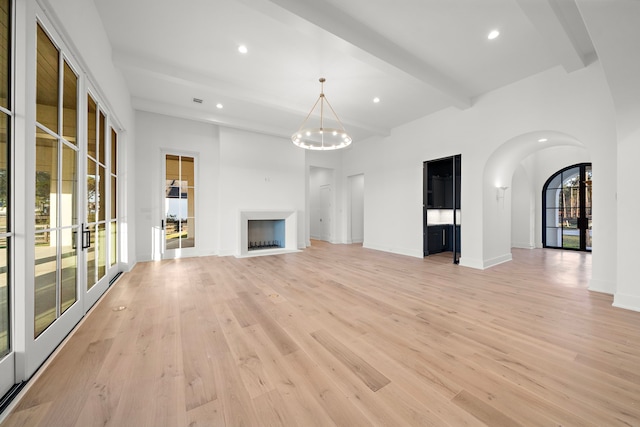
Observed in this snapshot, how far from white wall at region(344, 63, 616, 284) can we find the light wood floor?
177cm

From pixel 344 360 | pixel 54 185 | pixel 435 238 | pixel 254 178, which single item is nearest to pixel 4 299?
pixel 54 185

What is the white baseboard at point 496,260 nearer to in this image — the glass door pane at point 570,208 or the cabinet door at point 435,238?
the cabinet door at point 435,238

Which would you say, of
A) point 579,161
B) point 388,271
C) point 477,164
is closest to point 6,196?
point 388,271

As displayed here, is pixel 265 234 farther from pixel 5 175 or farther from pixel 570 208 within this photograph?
pixel 570 208

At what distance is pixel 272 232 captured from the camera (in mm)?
7523

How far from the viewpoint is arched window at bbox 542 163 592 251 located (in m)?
6.92

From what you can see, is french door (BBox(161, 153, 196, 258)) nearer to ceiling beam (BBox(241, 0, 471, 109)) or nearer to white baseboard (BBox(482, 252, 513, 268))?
ceiling beam (BBox(241, 0, 471, 109))

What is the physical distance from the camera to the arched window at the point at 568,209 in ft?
22.7

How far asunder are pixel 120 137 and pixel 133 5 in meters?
2.53

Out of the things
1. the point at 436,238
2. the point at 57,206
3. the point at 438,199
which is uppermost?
the point at 438,199

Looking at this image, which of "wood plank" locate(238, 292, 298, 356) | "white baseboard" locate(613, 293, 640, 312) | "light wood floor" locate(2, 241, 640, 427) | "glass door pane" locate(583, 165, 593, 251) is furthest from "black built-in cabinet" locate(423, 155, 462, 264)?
"wood plank" locate(238, 292, 298, 356)

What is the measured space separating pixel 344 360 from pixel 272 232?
232 inches

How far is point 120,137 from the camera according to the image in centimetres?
459

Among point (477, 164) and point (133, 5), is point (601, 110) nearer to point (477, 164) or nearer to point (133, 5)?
point (477, 164)
